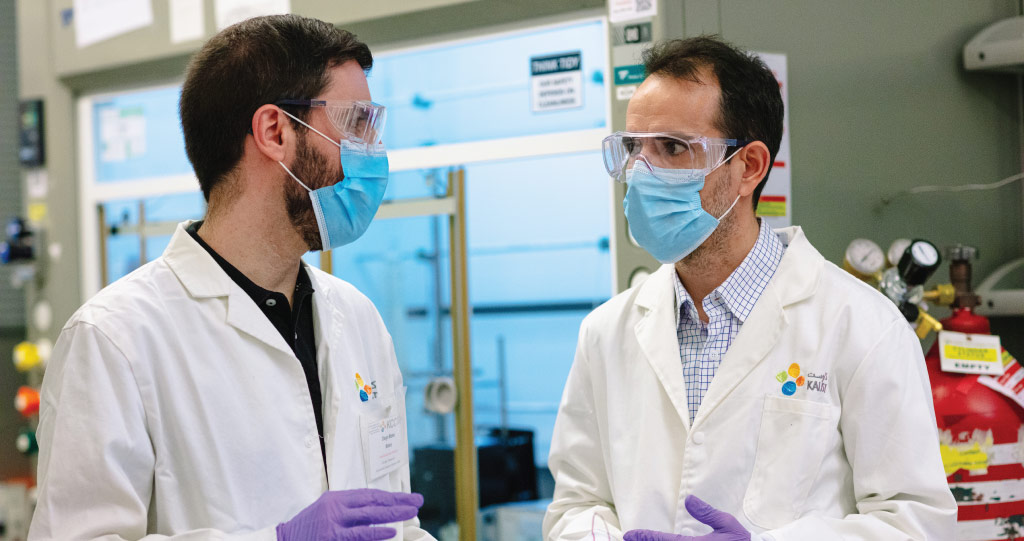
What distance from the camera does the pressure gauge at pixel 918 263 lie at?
6.92 feet

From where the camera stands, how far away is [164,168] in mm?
3736

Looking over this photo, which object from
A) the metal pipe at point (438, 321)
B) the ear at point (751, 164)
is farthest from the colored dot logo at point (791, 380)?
the metal pipe at point (438, 321)

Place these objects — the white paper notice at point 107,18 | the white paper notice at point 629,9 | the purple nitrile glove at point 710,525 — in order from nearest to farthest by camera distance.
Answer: the purple nitrile glove at point 710,525
the white paper notice at point 629,9
the white paper notice at point 107,18

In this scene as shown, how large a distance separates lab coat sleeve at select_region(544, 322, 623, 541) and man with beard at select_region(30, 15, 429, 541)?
284mm

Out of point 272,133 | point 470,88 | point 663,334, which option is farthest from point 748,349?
point 470,88

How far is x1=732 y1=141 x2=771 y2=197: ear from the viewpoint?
176cm

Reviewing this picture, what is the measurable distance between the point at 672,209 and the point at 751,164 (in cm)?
19

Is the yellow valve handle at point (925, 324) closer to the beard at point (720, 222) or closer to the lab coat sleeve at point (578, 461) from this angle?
the beard at point (720, 222)

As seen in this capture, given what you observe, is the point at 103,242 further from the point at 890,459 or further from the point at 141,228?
the point at 890,459

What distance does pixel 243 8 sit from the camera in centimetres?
314

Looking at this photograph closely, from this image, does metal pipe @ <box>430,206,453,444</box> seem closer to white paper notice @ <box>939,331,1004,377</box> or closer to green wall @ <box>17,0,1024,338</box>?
green wall @ <box>17,0,1024,338</box>

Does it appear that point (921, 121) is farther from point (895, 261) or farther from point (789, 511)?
point (789, 511)

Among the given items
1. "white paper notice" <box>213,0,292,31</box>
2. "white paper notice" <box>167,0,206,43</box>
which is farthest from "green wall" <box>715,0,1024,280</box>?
"white paper notice" <box>167,0,206,43</box>

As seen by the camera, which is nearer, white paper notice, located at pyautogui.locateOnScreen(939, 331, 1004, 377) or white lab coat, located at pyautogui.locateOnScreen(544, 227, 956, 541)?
white lab coat, located at pyautogui.locateOnScreen(544, 227, 956, 541)
